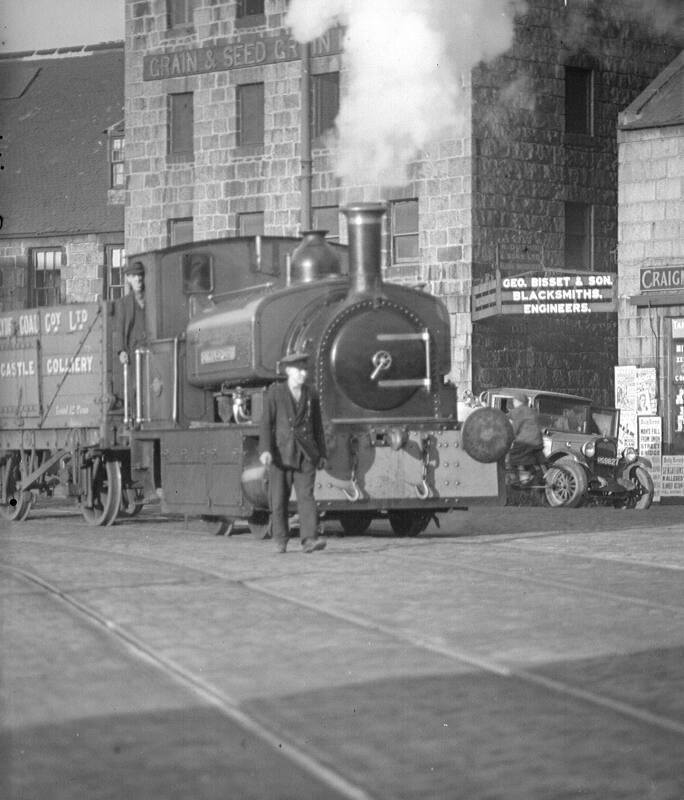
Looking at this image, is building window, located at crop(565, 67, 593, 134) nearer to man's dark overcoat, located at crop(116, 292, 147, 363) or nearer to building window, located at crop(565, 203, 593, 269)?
building window, located at crop(565, 203, 593, 269)

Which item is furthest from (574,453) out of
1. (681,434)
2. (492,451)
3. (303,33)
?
(492,451)

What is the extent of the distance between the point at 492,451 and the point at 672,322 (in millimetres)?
13548

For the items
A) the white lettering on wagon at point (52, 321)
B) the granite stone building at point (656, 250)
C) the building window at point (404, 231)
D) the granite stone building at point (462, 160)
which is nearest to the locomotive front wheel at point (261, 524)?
the white lettering on wagon at point (52, 321)

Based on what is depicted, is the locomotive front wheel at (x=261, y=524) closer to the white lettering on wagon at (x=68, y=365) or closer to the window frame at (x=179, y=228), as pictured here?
the white lettering on wagon at (x=68, y=365)

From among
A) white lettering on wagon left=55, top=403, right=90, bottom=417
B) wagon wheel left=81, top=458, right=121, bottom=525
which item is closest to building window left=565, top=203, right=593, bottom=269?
white lettering on wagon left=55, top=403, right=90, bottom=417

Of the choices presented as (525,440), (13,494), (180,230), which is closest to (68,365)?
(13,494)

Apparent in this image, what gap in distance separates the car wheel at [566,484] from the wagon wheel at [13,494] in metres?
7.28

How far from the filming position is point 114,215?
45.2 meters

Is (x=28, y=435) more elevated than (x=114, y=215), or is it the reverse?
(x=114, y=215)

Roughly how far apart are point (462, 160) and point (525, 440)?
10409 mm

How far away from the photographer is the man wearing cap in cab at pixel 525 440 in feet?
80.0

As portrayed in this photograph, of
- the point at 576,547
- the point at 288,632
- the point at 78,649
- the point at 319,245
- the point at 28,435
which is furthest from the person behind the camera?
the point at 28,435

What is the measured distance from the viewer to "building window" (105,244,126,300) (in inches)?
1767

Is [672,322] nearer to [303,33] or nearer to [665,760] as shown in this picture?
[303,33]
